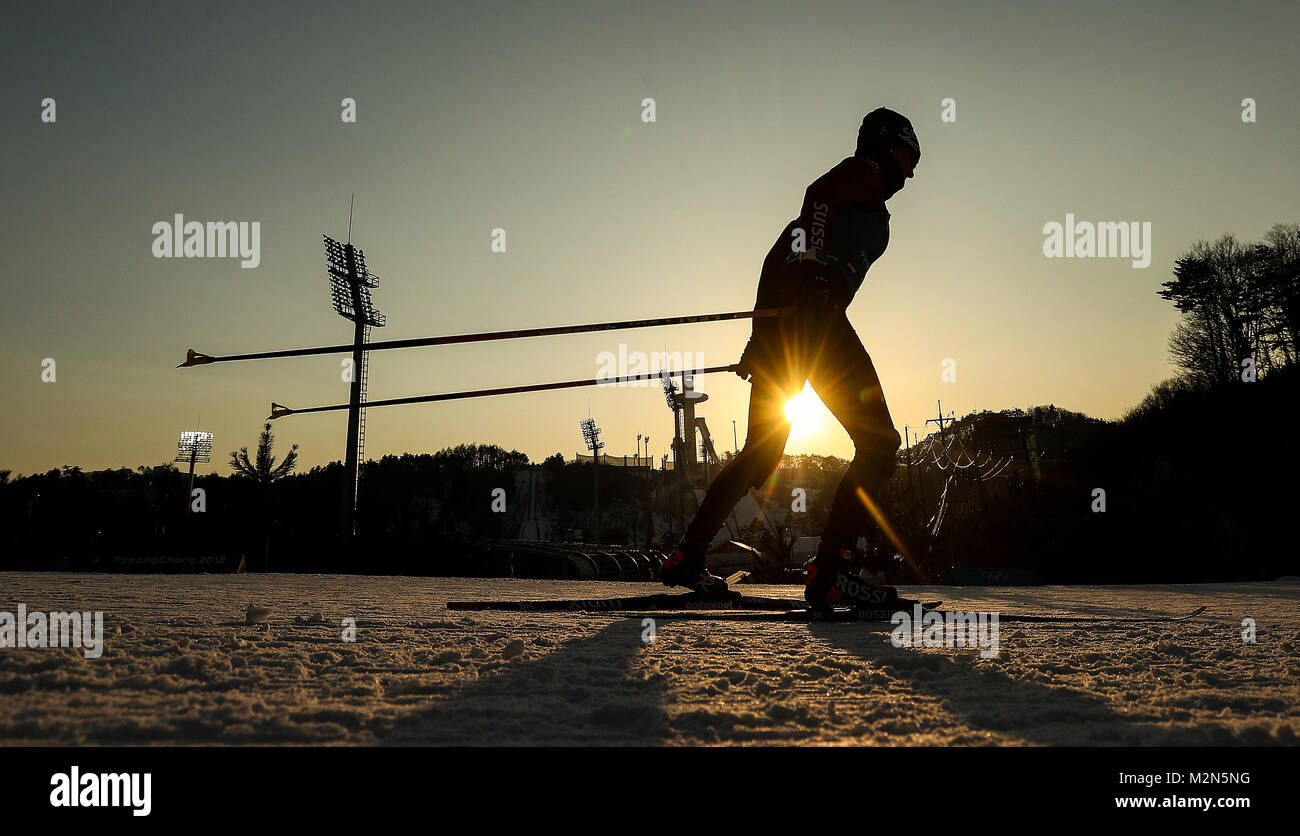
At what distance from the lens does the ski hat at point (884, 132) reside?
13.8ft

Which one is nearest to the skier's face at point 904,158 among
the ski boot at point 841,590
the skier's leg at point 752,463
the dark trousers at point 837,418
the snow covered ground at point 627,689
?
the dark trousers at point 837,418

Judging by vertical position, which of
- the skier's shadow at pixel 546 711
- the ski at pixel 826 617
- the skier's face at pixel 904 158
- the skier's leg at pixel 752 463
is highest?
the skier's face at pixel 904 158

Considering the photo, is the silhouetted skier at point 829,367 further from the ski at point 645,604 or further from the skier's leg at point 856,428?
the ski at point 645,604

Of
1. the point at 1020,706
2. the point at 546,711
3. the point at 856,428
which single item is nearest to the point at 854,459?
the point at 856,428

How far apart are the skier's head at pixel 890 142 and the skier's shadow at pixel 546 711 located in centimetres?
323

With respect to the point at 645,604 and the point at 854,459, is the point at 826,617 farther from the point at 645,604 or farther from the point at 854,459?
the point at 645,604

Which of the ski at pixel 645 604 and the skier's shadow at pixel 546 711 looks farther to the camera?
the ski at pixel 645 604

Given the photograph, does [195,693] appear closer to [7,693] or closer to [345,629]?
[7,693]

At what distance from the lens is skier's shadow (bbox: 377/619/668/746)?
51.3 inches

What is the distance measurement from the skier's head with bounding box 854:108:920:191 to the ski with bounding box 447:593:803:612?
2.50 m

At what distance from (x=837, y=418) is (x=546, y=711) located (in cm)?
286

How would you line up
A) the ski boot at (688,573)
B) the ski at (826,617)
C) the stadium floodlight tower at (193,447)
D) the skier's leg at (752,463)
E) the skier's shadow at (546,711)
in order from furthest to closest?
the stadium floodlight tower at (193,447) → the ski boot at (688,573) → the skier's leg at (752,463) → the ski at (826,617) → the skier's shadow at (546,711)
